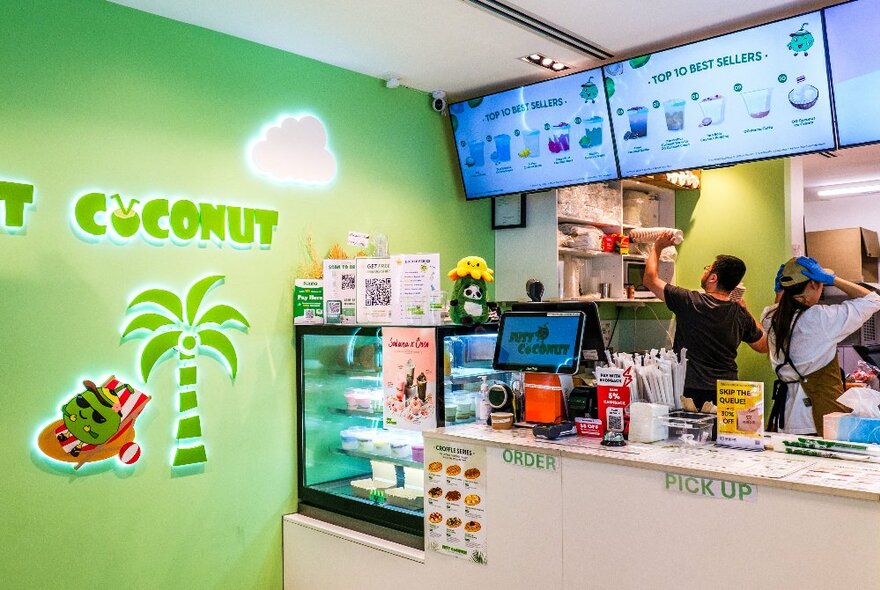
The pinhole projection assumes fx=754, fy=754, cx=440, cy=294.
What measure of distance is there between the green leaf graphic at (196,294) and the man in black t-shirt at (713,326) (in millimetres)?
2740

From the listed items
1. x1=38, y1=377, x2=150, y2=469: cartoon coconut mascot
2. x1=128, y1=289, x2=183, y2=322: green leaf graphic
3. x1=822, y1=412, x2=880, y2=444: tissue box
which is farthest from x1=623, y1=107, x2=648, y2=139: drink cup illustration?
x1=38, y1=377, x2=150, y2=469: cartoon coconut mascot

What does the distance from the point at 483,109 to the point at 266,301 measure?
6.26 ft

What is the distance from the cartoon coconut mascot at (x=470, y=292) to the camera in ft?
11.5

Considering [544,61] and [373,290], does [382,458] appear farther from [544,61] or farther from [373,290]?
[544,61]

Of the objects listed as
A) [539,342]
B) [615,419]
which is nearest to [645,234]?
[539,342]

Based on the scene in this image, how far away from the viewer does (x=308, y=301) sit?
416 centimetres

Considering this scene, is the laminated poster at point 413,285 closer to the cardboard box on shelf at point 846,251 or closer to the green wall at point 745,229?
the green wall at point 745,229

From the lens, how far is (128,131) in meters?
3.53

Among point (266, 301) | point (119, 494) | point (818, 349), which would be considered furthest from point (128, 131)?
point (818, 349)

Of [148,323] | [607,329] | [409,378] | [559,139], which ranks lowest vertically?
[409,378]

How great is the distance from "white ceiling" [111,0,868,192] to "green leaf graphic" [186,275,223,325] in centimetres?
129

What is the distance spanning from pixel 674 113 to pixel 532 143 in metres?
0.91

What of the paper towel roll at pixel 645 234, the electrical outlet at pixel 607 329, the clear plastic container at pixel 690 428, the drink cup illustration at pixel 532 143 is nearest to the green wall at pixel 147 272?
the drink cup illustration at pixel 532 143

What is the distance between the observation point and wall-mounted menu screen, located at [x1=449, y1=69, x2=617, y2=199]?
14.6ft
